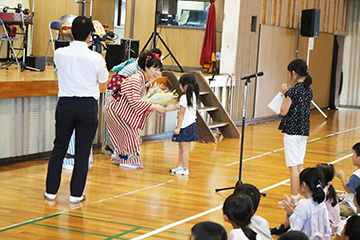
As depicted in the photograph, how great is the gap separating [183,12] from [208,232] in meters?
11.1

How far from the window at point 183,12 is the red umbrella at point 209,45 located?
2.18ft

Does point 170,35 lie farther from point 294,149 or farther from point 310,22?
point 294,149

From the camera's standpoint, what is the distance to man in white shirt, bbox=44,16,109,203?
16.6 feet

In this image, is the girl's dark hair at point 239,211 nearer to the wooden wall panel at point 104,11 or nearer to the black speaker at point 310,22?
the black speaker at point 310,22

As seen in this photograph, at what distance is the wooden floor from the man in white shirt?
0.34m

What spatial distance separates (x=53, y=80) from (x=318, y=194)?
4063 millimetres

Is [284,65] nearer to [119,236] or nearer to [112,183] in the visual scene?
[112,183]

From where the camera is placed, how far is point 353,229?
2.89 metres

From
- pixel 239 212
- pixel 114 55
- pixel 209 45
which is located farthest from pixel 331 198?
pixel 209 45

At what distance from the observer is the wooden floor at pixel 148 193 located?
453cm

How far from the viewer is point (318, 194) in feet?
12.9

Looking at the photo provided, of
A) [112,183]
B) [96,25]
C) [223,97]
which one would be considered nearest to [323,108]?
[223,97]

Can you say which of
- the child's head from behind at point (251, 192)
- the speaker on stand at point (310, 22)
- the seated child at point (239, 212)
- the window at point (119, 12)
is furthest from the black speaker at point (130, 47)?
the seated child at point (239, 212)

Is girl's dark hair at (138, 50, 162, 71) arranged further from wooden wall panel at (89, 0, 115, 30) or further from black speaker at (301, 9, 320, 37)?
wooden wall panel at (89, 0, 115, 30)
